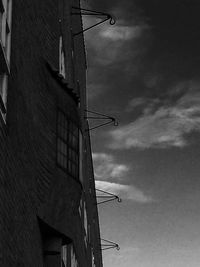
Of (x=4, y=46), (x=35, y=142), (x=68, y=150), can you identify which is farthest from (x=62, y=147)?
(x=4, y=46)

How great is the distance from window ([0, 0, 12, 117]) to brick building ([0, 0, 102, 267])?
17mm

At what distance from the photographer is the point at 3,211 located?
10.1 m

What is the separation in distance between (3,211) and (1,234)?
412 mm

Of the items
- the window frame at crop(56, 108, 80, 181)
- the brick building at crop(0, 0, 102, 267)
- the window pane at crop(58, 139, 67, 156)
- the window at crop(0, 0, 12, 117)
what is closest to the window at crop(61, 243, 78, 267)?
the brick building at crop(0, 0, 102, 267)

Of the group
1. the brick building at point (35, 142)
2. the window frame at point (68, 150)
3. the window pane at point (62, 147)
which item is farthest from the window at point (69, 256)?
the window pane at point (62, 147)

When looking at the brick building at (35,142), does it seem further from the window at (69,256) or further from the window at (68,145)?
the window at (69,256)

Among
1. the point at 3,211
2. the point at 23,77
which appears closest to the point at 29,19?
the point at 23,77

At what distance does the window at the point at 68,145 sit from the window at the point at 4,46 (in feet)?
13.7

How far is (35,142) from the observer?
13242 mm

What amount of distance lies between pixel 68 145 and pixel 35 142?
2569 mm

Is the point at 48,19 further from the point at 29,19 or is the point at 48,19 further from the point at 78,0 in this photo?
the point at 78,0

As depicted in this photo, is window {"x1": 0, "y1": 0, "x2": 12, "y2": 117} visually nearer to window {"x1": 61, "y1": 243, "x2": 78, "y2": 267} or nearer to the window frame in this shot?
the window frame

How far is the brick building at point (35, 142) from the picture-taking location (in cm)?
1080

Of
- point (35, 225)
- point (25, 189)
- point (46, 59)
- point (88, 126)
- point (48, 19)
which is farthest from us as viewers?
point (88, 126)
